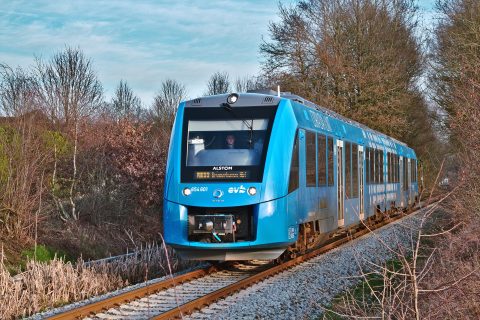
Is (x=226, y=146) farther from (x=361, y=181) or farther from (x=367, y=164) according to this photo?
(x=367, y=164)

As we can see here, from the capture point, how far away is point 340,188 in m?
15.4

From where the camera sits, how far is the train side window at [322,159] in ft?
44.3

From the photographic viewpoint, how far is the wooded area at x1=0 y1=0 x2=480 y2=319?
38.4 feet

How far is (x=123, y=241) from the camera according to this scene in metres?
18.3

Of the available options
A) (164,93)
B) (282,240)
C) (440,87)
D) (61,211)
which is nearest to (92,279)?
(282,240)

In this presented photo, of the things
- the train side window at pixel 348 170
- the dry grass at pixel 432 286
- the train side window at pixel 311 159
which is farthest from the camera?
the train side window at pixel 348 170

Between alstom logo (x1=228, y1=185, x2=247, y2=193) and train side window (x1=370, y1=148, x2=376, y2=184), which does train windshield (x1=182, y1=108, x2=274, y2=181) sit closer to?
alstom logo (x1=228, y1=185, x2=247, y2=193)

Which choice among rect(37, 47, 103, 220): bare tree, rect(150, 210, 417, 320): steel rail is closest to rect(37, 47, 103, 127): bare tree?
rect(37, 47, 103, 220): bare tree

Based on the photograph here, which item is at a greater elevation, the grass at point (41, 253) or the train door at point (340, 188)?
the train door at point (340, 188)

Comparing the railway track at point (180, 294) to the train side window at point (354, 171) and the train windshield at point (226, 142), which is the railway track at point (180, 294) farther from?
the train side window at point (354, 171)

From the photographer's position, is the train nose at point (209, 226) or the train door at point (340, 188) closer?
the train nose at point (209, 226)

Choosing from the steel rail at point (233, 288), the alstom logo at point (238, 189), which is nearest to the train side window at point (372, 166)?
the steel rail at point (233, 288)

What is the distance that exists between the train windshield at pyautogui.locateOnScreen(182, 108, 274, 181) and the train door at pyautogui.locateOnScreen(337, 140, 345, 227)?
416cm

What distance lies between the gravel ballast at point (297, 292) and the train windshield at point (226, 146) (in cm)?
185
